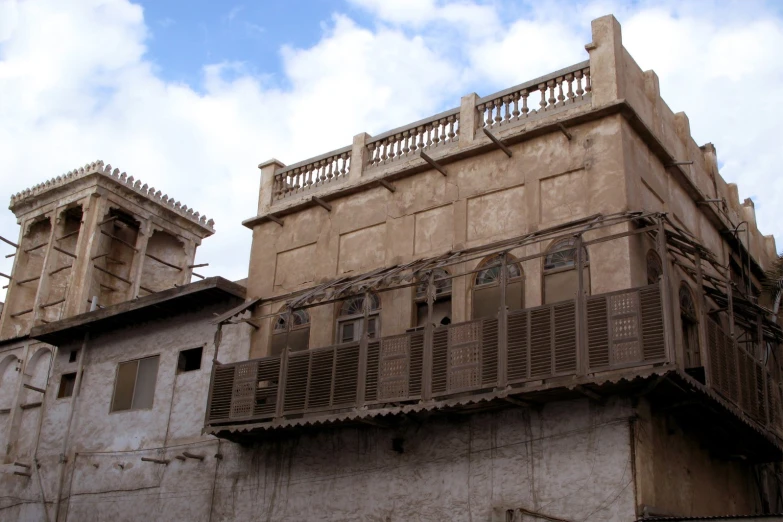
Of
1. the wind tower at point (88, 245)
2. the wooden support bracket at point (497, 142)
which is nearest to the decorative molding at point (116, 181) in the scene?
the wind tower at point (88, 245)

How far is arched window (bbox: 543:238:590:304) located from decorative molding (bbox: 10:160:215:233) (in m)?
17.3

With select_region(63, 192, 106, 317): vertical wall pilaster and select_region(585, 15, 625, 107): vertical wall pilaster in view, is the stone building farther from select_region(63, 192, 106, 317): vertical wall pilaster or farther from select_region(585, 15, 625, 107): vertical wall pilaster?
select_region(63, 192, 106, 317): vertical wall pilaster

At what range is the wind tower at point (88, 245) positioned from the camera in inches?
1084

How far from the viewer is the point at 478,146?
16.3 meters

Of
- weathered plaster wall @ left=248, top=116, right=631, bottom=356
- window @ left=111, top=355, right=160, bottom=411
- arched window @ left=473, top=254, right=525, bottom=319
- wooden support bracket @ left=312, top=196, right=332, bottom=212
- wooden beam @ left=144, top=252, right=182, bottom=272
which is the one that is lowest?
window @ left=111, top=355, right=160, bottom=411

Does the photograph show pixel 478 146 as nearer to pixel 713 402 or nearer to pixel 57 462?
pixel 713 402

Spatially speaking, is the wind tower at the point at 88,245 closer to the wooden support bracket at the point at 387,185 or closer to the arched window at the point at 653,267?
the wooden support bracket at the point at 387,185

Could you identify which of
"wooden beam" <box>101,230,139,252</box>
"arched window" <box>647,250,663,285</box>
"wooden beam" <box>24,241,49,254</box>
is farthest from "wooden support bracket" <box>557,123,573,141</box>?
"wooden beam" <box>24,241,49,254</box>

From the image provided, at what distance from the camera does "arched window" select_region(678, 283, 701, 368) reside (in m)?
15.3

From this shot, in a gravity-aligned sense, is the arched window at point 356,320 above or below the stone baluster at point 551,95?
below

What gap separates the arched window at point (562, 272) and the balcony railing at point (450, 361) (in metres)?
1.14

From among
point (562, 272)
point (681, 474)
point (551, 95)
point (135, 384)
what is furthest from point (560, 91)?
point (135, 384)

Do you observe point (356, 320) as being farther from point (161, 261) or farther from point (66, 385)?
point (161, 261)

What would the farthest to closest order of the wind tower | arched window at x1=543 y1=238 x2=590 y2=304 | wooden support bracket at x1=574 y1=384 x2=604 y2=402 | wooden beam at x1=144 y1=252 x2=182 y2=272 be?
wooden beam at x1=144 y1=252 x2=182 y2=272 → the wind tower → arched window at x1=543 y1=238 x2=590 y2=304 → wooden support bracket at x1=574 y1=384 x2=604 y2=402
